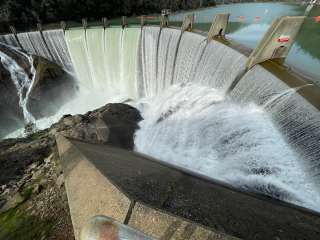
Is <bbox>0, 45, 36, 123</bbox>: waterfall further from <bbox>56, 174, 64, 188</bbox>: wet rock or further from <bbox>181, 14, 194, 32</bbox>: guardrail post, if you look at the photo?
<bbox>56, 174, 64, 188</bbox>: wet rock

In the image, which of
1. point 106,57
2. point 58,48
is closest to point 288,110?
point 106,57

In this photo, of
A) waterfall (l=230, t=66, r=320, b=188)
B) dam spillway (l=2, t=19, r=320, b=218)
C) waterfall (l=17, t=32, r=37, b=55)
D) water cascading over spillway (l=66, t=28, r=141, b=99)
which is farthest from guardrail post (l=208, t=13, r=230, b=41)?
waterfall (l=17, t=32, r=37, b=55)

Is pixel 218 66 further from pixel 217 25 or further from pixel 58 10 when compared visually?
pixel 58 10

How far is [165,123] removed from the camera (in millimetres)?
8367

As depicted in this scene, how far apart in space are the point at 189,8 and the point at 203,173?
43339 mm

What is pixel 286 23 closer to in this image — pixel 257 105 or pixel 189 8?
pixel 257 105

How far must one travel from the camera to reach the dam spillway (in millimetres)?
4757

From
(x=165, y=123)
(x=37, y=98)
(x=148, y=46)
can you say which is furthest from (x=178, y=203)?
(x=37, y=98)

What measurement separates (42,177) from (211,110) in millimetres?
4677

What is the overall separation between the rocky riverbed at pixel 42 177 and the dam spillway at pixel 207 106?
0.88 metres

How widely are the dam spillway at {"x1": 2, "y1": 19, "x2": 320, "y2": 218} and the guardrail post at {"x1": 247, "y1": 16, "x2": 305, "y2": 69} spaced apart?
0.41 metres

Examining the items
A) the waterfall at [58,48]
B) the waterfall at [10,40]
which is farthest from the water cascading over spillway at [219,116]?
the waterfall at [10,40]

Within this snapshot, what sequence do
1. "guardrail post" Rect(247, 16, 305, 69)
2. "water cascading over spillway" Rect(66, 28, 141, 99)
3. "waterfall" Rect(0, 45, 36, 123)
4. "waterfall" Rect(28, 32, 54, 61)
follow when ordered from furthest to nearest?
"waterfall" Rect(28, 32, 54, 61)
"water cascading over spillway" Rect(66, 28, 141, 99)
"waterfall" Rect(0, 45, 36, 123)
"guardrail post" Rect(247, 16, 305, 69)

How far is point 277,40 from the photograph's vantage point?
7070mm
